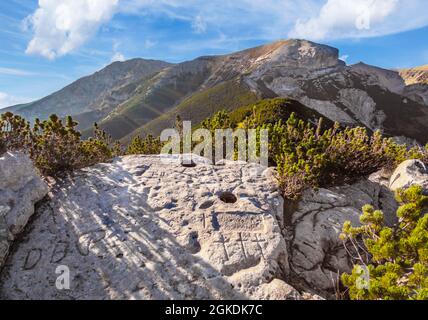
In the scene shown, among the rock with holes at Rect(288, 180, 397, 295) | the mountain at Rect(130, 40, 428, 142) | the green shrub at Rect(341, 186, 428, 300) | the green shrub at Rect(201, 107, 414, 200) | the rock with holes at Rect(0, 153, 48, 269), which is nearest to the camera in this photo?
the green shrub at Rect(341, 186, 428, 300)

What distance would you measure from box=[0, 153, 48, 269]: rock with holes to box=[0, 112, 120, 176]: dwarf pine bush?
3.16 ft

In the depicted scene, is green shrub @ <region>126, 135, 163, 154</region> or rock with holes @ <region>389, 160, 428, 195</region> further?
green shrub @ <region>126, 135, 163, 154</region>

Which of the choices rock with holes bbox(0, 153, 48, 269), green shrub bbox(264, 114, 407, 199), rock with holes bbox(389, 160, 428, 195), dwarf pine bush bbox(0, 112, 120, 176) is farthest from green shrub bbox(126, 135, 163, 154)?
rock with holes bbox(389, 160, 428, 195)

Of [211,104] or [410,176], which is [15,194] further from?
[211,104]

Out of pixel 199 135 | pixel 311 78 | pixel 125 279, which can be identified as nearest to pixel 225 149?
pixel 199 135

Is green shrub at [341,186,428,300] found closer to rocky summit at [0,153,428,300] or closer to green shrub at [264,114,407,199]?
rocky summit at [0,153,428,300]

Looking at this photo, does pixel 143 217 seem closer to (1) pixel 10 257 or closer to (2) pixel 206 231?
(2) pixel 206 231

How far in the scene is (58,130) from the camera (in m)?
8.12

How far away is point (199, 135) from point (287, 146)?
3.64 m

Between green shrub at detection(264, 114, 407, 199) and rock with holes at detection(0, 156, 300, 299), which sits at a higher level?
green shrub at detection(264, 114, 407, 199)

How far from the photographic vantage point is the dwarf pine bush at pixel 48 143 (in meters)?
7.59

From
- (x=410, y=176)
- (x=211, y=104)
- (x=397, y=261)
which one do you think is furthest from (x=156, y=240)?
(x=211, y=104)

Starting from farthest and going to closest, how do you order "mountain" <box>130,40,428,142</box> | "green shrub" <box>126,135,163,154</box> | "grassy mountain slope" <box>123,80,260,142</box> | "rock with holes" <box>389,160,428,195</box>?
"grassy mountain slope" <box>123,80,260,142</box> < "mountain" <box>130,40,428,142</box> < "green shrub" <box>126,135,163,154</box> < "rock with holes" <box>389,160,428,195</box>

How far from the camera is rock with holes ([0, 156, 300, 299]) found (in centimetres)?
477
